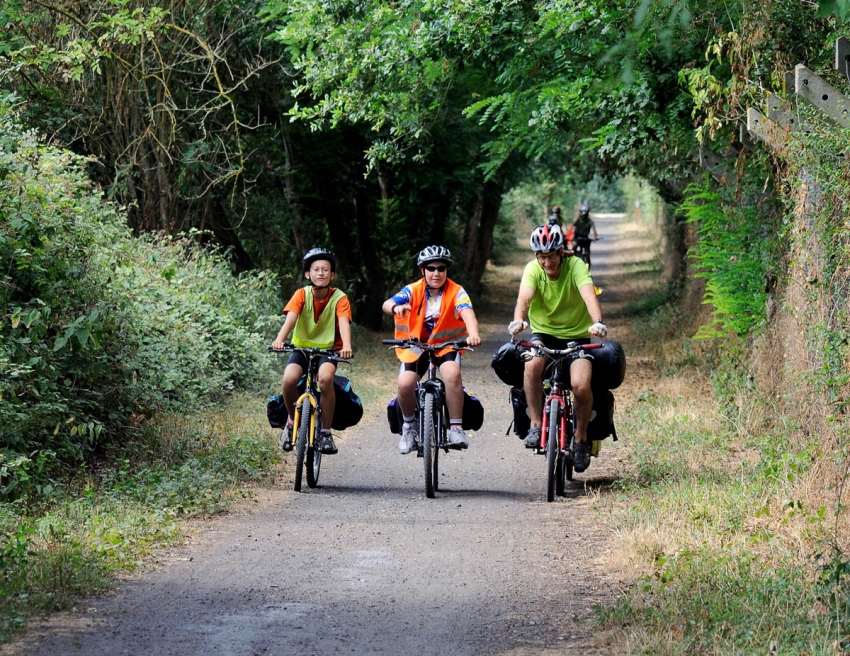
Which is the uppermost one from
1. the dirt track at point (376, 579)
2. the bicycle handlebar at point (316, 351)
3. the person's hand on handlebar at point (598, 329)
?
the person's hand on handlebar at point (598, 329)

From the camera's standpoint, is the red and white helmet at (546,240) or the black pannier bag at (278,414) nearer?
the red and white helmet at (546,240)

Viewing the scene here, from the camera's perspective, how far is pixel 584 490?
9.96 meters

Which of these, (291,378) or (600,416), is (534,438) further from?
(291,378)

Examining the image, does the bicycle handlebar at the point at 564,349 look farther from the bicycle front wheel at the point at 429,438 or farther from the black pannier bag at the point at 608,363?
the bicycle front wheel at the point at 429,438

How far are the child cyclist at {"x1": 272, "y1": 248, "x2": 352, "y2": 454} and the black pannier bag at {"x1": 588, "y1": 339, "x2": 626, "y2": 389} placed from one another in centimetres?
205

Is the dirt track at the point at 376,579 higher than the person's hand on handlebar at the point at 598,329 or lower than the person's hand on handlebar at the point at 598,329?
lower

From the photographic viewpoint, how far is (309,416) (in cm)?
962

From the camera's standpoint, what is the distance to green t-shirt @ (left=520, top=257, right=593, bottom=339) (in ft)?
31.0

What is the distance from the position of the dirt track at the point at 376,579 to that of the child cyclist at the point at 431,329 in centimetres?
62

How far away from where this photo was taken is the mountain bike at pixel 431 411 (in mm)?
9453

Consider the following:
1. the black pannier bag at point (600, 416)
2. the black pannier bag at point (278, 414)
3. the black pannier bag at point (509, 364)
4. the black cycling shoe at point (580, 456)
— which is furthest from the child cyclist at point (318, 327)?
the black pannier bag at point (600, 416)

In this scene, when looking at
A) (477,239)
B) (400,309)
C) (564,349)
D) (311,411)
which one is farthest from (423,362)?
(477,239)

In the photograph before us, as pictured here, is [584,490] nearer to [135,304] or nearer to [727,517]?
[727,517]

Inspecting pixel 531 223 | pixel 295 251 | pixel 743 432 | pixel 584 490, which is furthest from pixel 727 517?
pixel 531 223
